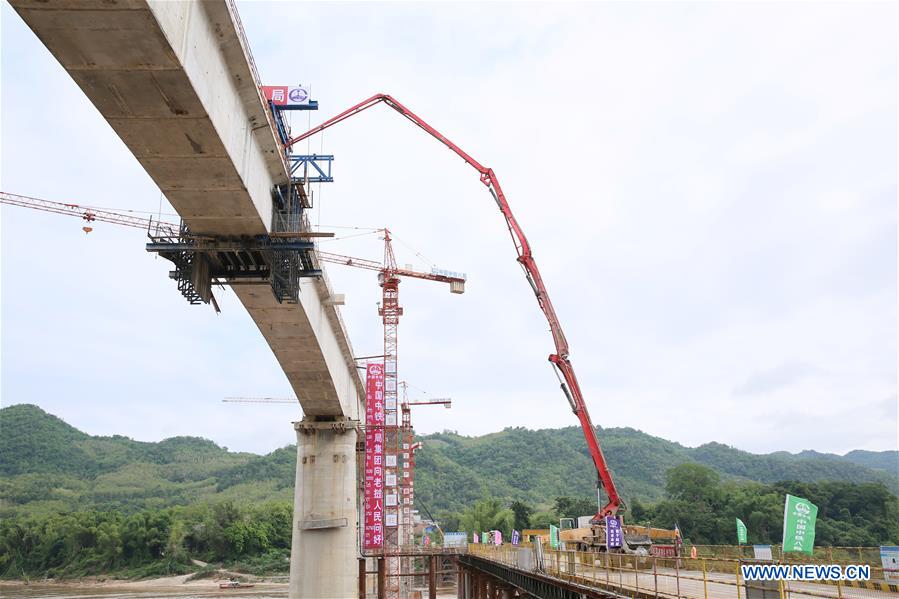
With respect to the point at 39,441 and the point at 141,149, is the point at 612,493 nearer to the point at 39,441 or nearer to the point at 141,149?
the point at 141,149

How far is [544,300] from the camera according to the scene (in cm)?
3638

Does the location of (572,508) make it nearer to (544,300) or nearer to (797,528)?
(544,300)

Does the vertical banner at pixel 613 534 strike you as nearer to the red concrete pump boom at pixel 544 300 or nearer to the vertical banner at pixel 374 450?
the red concrete pump boom at pixel 544 300

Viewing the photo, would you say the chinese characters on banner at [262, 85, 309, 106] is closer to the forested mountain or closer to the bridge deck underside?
the bridge deck underside

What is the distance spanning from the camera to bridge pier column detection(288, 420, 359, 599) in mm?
32281

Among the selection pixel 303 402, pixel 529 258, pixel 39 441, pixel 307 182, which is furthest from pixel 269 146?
pixel 39 441

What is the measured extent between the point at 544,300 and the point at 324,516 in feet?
53.1

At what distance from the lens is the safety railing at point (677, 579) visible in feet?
43.5

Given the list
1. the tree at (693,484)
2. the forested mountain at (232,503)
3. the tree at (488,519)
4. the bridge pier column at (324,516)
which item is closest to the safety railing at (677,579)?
the bridge pier column at (324,516)

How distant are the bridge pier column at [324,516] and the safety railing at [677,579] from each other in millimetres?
8073

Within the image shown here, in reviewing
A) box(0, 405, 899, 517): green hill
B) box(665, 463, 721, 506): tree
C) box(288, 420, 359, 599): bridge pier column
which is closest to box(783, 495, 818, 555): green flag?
box(288, 420, 359, 599): bridge pier column

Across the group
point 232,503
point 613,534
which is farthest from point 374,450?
point 232,503

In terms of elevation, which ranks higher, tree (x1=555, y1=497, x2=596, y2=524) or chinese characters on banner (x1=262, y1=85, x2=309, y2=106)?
chinese characters on banner (x1=262, y1=85, x2=309, y2=106)

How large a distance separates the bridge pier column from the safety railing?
26.5 ft
